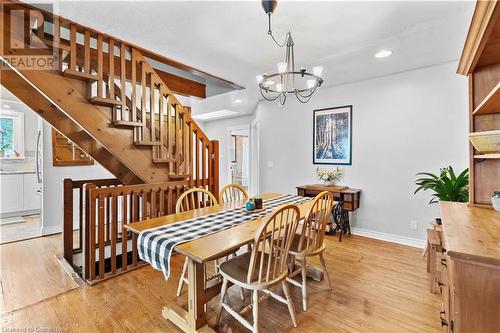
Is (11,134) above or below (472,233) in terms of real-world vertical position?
above

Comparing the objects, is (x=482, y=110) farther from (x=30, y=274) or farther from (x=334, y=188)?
(x=30, y=274)

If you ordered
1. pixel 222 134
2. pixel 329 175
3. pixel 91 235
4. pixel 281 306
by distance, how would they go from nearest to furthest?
pixel 281 306, pixel 91 235, pixel 329 175, pixel 222 134

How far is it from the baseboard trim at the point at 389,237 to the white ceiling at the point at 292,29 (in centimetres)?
242

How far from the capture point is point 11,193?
489 centimetres

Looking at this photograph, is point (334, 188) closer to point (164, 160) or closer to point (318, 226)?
point (318, 226)

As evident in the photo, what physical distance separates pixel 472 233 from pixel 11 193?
690cm

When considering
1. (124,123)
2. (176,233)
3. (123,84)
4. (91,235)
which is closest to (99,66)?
(123,84)

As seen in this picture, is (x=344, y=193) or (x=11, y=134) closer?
(x=344, y=193)

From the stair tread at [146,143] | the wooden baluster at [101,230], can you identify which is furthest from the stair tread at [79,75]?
the wooden baluster at [101,230]

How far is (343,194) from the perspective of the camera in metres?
3.77

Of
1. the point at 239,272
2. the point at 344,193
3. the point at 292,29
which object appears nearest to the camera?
the point at 239,272

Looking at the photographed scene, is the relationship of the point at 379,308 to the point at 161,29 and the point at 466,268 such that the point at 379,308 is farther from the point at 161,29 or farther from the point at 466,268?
the point at 161,29

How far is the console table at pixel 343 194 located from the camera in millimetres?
3729

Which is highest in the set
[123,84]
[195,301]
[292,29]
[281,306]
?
[292,29]
